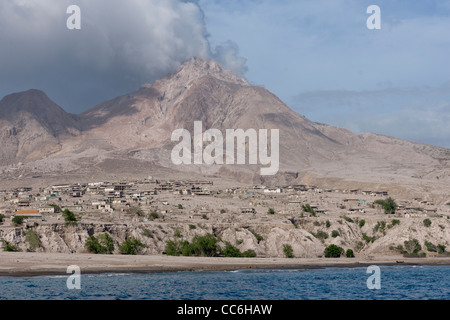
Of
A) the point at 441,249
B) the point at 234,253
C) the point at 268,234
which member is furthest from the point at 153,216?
the point at 441,249

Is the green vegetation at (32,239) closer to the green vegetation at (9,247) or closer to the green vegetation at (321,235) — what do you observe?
the green vegetation at (9,247)

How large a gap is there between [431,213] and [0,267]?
10187 centimetres

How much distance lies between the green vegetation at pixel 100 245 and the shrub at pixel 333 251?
119 ft

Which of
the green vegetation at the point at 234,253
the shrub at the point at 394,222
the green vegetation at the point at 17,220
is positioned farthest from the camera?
the shrub at the point at 394,222

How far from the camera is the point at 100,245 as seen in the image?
299ft

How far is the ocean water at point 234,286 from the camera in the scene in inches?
2205

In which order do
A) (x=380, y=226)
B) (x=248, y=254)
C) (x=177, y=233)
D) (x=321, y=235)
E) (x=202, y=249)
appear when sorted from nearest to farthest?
(x=202, y=249) < (x=248, y=254) < (x=177, y=233) < (x=321, y=235) < (x=380, y=226)

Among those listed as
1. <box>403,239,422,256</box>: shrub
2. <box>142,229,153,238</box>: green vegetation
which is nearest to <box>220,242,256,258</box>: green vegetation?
<box>142,229,153,238</box>: green vegetation

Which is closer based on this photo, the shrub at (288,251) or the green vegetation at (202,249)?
the green vegetation at (202,249)

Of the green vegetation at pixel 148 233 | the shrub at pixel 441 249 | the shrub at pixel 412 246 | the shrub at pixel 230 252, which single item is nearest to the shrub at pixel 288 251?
the shrub at pixel 230 252

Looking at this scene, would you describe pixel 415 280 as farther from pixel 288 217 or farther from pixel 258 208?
pixel 258 208

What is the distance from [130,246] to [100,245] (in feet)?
15.3

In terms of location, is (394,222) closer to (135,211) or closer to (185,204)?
(135,211)

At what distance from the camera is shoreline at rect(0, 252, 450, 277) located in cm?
7281
